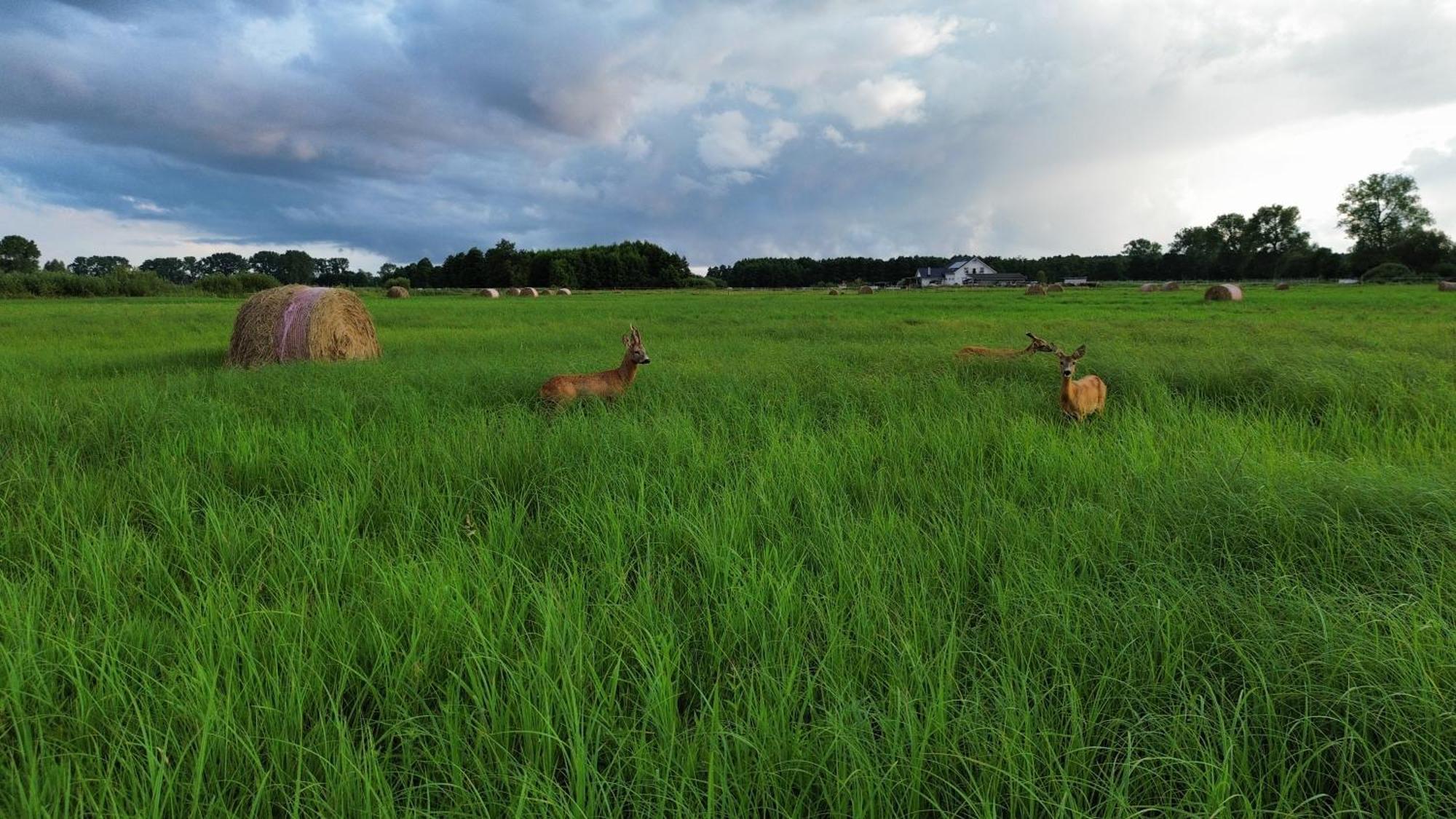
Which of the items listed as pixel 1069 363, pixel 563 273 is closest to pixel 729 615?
pixel 1069 363

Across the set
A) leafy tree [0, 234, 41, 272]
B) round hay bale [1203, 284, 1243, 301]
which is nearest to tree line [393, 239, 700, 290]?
leafy tree [0, 234, 41, 272]

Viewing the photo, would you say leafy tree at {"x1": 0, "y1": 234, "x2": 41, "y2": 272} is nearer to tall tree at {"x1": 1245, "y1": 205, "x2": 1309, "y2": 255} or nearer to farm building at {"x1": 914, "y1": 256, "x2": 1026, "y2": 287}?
farm building at {"x1": 914, "y1": 256, "x2": 1026, "y2": 287}

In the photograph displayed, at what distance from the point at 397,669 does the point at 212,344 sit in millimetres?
14179

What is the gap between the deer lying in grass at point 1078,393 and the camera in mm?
5191

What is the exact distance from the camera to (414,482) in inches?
140

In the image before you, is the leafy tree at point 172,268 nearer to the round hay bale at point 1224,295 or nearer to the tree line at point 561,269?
the tree line at point 561,269

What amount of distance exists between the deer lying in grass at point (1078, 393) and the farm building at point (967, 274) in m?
112

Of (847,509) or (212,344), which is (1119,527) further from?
(212,344)

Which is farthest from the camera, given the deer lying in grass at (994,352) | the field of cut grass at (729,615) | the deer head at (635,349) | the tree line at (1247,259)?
the tree line at (1247,259)

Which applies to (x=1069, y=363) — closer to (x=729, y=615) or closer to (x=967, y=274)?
(x=729, y=615)

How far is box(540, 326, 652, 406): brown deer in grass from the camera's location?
574cm

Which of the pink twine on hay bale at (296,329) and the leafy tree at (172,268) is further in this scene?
the leafy tree at (172,268)

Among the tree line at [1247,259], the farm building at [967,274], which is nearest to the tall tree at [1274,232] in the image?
the tree line at [1247,259]

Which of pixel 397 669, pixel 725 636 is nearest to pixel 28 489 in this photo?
pixel 397 669
